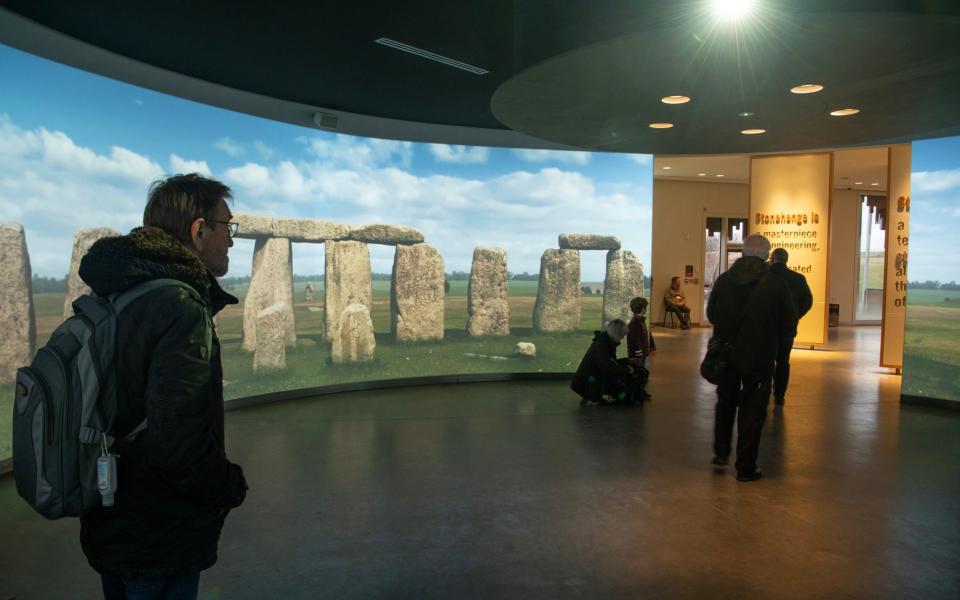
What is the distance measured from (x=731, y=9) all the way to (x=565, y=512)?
2.91 m

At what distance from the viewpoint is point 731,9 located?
3.25 m

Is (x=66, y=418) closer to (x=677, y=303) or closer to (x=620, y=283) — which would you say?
(x=620, y=283)

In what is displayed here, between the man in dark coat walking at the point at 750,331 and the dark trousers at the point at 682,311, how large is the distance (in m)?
11.6

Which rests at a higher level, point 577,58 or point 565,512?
point 577,58

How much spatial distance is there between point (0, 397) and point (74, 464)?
456 centimetres

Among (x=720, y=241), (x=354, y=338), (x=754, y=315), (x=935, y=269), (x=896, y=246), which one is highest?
(x=720, y=241)

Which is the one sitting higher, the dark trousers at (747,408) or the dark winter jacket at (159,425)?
the dark winter jacket at (159,425)

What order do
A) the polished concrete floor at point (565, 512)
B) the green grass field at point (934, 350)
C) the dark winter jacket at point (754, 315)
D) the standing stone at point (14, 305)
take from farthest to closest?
1. the green grass field at point (934, 350)
2. the standing stone at point (14, 305)
3. the dark winter jacket at point (754, 315)
4. the polished concrete floor at point (565, 512)

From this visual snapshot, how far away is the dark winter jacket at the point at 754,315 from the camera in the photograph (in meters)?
4.13

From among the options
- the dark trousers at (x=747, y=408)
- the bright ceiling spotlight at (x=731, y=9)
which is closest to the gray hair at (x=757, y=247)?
the dark trousers at (x=747, y=408)

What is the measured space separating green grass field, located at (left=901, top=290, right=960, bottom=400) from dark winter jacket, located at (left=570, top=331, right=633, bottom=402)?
315cm

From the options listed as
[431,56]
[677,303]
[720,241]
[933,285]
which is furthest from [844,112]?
[720,241]

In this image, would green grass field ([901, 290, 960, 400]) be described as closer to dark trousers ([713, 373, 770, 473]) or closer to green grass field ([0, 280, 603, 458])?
dark trousers ([713, 373, 770, 473])

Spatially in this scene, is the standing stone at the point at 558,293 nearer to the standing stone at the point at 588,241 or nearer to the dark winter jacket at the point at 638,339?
the standing stone at the point at 588,241
